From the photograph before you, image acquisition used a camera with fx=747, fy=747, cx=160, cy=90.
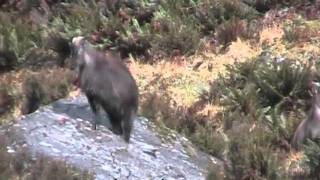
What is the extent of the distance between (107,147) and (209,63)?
13.5 ft

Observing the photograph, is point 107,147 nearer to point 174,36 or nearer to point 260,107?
point 260,107

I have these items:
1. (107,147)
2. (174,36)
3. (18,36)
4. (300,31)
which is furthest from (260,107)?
(18,36)

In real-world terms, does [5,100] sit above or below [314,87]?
below

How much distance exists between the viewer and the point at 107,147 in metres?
8.22

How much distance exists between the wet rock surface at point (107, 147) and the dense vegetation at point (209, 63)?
1.26ft

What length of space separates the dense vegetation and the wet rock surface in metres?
0.38

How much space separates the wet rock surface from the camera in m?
7.86

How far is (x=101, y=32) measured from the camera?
13.1 metres

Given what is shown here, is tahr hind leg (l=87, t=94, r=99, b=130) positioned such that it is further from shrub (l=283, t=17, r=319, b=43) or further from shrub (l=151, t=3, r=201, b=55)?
shrub (l=283, t=17, r=319, b=43)

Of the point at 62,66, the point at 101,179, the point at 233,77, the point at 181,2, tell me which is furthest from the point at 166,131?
the point at 181,2

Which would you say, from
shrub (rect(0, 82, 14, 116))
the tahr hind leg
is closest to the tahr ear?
the tahr hind leg

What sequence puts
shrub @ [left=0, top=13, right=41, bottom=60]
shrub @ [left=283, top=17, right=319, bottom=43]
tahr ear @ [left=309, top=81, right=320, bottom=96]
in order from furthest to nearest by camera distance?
shrub @ [left=0, top=13, right=41, bottom=60] < shrub @ [left=283, top=17, right=319, bottom=43] < tahr ear @ [left=309, top=81, right=320, bottom=96]

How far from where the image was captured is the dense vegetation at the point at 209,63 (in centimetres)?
909

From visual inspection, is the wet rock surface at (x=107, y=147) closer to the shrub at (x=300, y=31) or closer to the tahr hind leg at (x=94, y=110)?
the tahr hind leg at (x=94, y=110)
